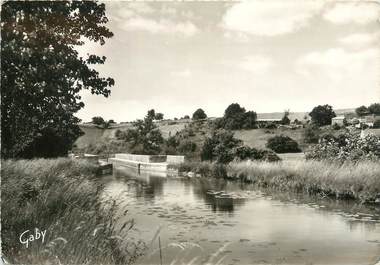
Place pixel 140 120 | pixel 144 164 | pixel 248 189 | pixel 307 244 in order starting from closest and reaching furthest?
pixel 307 244, pixel 248 189, pixel 144 164, pixel 140 120

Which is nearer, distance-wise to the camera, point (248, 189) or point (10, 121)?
point (10, 121)

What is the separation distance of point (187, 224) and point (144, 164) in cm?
3168

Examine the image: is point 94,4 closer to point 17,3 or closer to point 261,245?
point 17,3

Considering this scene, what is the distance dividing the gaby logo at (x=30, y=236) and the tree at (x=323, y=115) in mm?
51577

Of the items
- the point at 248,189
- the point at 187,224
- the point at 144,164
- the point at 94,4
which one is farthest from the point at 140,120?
the point at 94,4

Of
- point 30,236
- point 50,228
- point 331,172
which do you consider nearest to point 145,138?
point 331,172

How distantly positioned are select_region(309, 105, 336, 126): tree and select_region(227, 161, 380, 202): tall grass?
103 feet

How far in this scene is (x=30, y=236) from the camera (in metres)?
7.18

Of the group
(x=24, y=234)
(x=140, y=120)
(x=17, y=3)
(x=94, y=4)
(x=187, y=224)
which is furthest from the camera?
(x=140, y=120)

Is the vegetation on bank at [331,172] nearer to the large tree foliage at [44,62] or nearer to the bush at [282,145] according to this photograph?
the large tree foliage at [44,62]

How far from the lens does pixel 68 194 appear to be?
9547 millimetres

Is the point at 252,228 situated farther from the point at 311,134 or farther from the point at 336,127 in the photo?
the point at 311,134

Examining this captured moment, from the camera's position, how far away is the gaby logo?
6981mm

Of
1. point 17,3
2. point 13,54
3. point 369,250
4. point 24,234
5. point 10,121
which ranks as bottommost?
point 369,250
